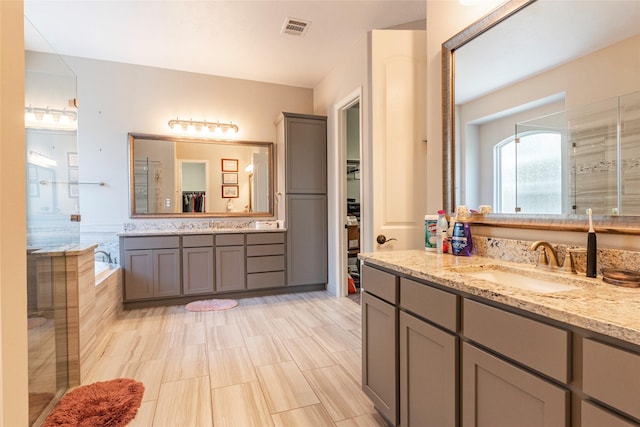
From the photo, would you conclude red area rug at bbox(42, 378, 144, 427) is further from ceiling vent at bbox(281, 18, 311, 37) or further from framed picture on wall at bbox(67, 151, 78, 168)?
ceiling vent at bbox(281, 18, 311, 37)

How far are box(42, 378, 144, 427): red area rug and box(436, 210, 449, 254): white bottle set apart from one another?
1897 millimetres

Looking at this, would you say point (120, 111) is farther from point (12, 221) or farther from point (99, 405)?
point (12, 221)

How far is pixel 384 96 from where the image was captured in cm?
258

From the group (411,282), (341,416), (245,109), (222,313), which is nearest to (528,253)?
(411,282)

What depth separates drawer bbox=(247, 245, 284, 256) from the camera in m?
3.89

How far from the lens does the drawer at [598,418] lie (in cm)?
68

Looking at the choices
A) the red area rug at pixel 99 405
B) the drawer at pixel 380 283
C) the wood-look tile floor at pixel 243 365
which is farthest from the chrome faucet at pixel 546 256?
the red area rug at pixel 99 405

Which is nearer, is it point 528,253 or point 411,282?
point 411,282

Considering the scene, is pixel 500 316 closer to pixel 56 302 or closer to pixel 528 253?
pixel 528 253

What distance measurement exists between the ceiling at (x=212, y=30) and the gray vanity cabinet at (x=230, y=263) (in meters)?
2.12

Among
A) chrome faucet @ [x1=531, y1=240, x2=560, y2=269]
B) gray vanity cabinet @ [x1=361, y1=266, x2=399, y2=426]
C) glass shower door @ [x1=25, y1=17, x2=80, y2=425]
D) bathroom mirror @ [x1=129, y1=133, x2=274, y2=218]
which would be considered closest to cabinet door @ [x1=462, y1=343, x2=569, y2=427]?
gray vanity cabinet @ [x1=361, y1=266, x2=399, y2=426]

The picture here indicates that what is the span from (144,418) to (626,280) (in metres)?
2.19

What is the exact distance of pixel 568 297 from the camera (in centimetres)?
91

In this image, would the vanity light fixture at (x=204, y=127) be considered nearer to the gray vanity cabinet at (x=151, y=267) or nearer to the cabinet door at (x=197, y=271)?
the gray vanity cabinet at (x=151, y=267)
